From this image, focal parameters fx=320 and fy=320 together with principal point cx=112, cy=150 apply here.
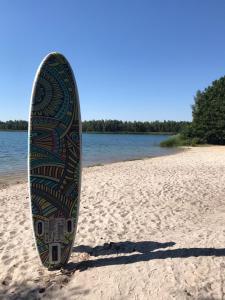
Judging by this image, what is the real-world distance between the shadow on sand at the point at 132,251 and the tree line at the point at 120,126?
130m

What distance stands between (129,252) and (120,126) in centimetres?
13668

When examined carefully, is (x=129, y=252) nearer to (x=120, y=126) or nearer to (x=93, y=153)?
(x=93, y=153)

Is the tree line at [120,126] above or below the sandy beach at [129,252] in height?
above

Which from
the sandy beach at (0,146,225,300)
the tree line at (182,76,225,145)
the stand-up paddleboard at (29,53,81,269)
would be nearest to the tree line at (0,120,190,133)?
the tree line at (182,76,225,145)

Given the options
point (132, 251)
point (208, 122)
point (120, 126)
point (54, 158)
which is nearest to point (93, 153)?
point (208, 122)

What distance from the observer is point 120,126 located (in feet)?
463

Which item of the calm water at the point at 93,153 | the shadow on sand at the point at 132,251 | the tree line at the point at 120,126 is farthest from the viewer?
the tree line at the point at 120,126

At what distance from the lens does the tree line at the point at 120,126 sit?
451ft

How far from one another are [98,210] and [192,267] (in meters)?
3.59

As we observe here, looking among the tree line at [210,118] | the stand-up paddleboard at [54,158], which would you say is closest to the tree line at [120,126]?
the tree line at [210,118]

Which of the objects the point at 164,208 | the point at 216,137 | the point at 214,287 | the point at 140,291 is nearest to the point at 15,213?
the point at 164,208

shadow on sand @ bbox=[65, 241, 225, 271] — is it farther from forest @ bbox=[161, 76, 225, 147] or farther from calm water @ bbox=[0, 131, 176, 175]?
forest @ bbox=[161, 76, 225, 147]

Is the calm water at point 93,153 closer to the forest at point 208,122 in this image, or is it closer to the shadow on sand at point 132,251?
the forest at point 208,122

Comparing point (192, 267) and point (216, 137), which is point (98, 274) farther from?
point (216, 137)
